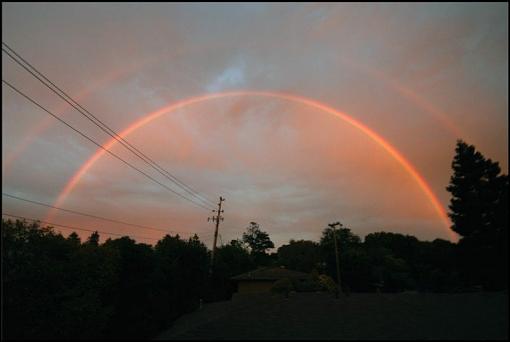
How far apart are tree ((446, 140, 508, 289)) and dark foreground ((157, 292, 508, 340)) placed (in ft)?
60.1

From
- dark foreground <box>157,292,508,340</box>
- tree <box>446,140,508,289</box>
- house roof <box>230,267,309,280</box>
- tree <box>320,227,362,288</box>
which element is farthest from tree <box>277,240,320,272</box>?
dark foreground <box>157,292,508,340</box>

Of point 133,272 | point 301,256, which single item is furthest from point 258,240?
point 133,272

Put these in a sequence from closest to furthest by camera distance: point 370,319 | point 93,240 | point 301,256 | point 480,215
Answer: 1. point 370,319
2. point 480,215
3. point 93,240
4. point 301,256

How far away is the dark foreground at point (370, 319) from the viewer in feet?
49.8

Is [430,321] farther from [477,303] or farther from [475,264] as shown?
[475,264]

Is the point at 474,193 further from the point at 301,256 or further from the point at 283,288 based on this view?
the point at 301,256

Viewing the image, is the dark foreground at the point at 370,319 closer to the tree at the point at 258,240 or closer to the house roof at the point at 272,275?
the house roof at the point at 272,275

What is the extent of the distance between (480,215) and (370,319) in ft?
85.1

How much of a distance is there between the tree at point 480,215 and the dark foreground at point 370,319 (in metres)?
18.3

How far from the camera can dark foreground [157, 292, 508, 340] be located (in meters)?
15.2

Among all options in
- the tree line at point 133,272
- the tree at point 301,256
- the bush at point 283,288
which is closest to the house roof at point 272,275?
the tree line at point 133,272

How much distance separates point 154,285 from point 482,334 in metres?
26.7

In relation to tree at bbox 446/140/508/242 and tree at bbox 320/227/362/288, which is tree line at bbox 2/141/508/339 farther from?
tree at bbox 320/227/362/288

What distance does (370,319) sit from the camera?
57.6 feet
